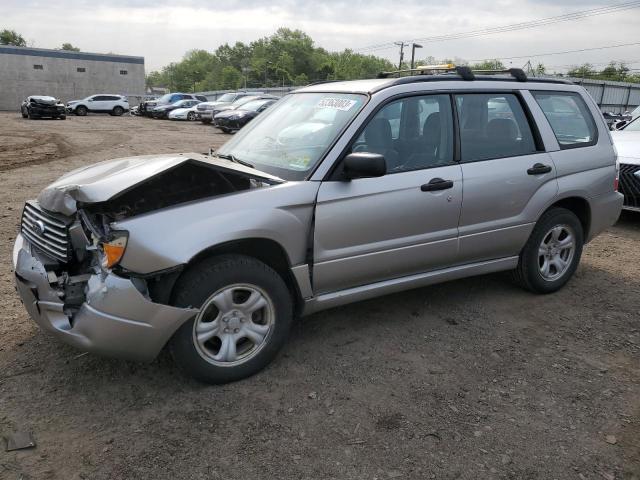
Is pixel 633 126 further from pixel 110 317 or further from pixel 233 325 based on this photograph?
pixel 110 317

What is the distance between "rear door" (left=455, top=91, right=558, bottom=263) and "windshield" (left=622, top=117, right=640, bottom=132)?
17.7 ft

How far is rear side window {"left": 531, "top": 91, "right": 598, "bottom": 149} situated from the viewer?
4582 millimetres

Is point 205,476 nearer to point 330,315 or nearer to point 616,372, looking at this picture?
point 330,315

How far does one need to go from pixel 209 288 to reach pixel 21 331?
5.66ft

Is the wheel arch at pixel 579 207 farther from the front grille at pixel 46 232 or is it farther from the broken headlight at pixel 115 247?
the front grille at pixel 46 232

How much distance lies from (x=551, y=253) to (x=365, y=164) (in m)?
2.40

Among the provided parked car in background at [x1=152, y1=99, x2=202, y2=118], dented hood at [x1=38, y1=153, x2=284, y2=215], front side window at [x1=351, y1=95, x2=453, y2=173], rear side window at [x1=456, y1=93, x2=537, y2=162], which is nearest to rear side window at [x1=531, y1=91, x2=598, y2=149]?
rear side window at [x1=456, y1=93, x2=537, y2=162]

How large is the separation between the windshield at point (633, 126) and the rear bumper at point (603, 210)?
4.46 m

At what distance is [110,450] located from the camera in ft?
8.68

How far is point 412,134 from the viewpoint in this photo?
3.88 meters

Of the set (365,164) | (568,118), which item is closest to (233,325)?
(365,164)

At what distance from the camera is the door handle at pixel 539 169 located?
430 centimetres

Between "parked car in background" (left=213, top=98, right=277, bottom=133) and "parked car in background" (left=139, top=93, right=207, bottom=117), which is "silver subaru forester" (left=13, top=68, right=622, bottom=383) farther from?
"parked car in background" (left=139, top=93, right=207, bottom=117)

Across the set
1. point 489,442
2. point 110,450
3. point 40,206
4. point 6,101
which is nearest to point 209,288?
point 110,450
